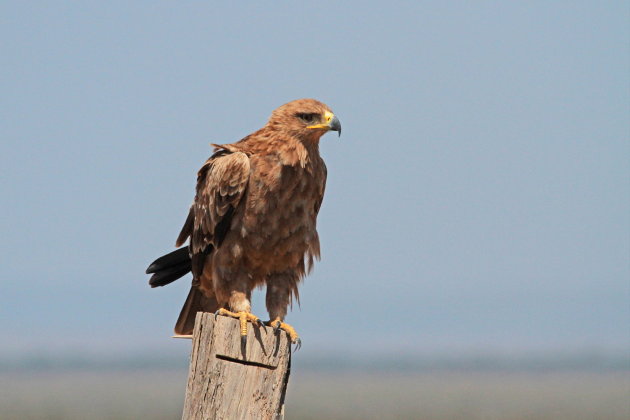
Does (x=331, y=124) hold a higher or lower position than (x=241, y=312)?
higher

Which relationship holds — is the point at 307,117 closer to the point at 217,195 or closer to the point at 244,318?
the point at 217,195

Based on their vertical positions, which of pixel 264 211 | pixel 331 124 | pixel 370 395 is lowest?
pixel 264 211

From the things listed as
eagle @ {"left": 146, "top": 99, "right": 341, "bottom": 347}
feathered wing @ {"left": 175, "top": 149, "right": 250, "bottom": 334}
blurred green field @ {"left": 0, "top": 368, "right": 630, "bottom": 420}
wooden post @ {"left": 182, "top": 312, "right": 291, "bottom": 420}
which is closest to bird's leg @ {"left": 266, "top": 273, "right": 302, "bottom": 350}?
eagle @ {"left": 146, "top": 99, "right": 341, "bottom": 347}

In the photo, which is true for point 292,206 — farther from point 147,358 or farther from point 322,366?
point 147,358

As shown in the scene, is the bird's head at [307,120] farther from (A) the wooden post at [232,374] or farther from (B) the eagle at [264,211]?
(A) the wooden post at [232,374]

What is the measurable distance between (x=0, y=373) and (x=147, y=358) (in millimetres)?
31901

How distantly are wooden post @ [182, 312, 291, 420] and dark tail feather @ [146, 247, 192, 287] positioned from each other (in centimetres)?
174

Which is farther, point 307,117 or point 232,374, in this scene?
point 307,117

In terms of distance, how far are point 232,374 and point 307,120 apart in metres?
2.18

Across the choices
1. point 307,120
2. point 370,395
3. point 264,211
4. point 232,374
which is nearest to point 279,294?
point 264,211

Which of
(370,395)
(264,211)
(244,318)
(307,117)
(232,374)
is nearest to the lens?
(232,374)

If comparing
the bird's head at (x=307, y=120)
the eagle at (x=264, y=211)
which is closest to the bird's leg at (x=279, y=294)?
the eagle at (x=264, y=211)

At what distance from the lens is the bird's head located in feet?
24.7

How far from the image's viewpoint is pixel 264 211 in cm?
739
